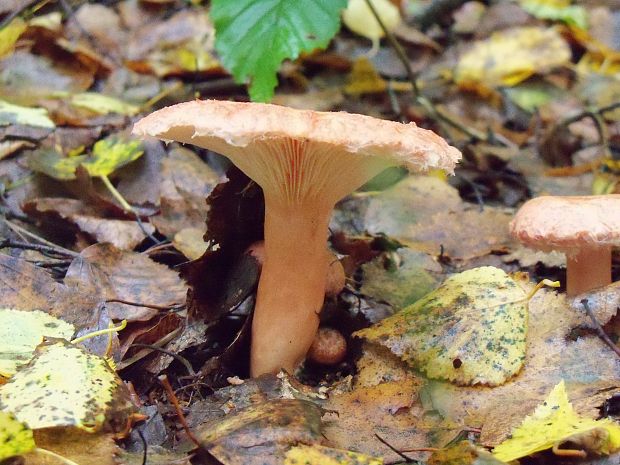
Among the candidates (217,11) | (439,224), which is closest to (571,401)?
(439,224)

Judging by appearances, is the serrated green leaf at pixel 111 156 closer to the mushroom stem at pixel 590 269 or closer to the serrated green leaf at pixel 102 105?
the serrated green leaf at pixel 102 105

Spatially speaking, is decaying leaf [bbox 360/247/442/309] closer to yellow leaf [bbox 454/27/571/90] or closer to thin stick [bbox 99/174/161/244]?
thin stick [bbox 99/174/161/244]

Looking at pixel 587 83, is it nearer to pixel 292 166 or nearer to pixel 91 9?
pixel 91 9

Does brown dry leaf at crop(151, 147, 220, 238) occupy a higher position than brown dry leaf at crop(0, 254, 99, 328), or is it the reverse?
brown dry leaf at crop(0, 254, 99, 328)

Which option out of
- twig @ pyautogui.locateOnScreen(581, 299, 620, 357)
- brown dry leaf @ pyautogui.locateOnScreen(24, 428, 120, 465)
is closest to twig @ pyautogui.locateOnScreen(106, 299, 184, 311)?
brown dry leaf @ pyautogui.locateOnScreen(24, 428, 120, 465)

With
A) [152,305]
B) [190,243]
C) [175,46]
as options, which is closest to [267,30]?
[190,243]

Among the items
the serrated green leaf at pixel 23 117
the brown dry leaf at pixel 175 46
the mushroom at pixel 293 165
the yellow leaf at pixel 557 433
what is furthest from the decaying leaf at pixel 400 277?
the brown dry leaf at pixel 175 46
